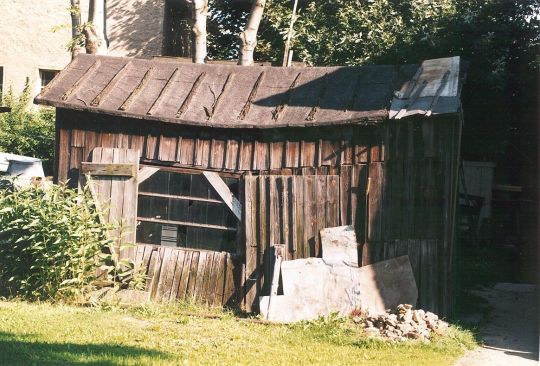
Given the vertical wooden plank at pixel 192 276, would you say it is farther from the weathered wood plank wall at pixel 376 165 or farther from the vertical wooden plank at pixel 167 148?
the vertical wooden plank at pixel 167 148

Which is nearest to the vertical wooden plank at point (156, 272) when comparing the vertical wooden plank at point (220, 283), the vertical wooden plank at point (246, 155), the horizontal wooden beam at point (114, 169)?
the vertical wooden plank at point (220, 283)

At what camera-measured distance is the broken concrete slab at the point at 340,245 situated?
1000 centimetres

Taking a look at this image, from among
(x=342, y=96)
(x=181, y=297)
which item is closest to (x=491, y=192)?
(x=342, y=96)

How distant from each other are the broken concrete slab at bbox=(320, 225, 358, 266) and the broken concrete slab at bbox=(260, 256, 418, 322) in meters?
0.09

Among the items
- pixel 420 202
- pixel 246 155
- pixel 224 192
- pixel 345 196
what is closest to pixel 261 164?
pixel 246 155

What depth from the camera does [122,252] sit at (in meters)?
10.8

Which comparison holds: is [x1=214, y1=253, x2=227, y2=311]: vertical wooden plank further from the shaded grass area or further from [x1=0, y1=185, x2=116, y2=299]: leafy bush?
the shaded grass area

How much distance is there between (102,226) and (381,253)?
12.8 ft

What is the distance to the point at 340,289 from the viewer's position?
390 inches

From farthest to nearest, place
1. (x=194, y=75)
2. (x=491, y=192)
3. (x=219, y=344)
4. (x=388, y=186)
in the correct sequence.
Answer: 1. (x=491, y=192)
2. (x=194, y=75)
3. (x=388, y=186)
4. (x=219, y=344)

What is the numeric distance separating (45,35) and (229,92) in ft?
41.6

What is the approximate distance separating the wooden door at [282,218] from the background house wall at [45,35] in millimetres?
12894

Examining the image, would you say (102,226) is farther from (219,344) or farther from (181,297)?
(219,344)

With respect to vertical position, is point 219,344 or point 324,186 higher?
point 324,186
